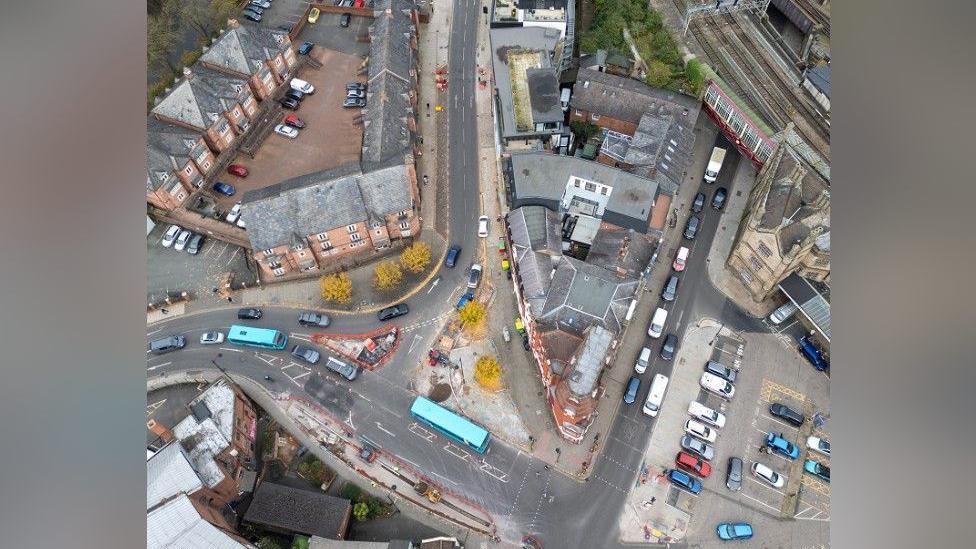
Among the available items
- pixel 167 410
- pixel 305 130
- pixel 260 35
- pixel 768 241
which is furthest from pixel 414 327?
pixel 260 35

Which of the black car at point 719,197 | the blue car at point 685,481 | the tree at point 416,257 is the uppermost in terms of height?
the black car at point 719,197

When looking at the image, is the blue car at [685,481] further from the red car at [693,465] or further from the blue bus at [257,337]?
the blue bus at [257,337]

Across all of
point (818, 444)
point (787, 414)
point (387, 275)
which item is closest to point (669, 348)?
point (787, 414)

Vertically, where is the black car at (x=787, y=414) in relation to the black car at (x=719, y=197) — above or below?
below

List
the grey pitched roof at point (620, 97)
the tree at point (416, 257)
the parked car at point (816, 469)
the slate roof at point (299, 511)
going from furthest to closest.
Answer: the grey pitched roof at point (620, 97)
the tree at point (416, 257)
the parked car at point (816, 469)
the slate roof at point (299, 511)

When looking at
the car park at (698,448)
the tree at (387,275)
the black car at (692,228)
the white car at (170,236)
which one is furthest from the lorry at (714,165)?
the white car at (170,236)

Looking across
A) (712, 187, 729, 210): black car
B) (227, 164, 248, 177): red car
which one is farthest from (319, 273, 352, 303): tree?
(712, 187, 729, 210): black car
